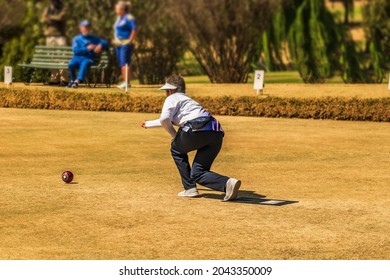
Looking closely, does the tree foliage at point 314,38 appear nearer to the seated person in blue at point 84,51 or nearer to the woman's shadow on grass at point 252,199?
the seated person in blue at point 84,51

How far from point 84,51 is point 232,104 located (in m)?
4.12

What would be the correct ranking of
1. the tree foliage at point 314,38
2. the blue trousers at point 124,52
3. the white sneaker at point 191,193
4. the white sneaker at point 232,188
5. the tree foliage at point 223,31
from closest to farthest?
the white sneaker at point 232,188 → the white sneaker at point 191,193 → the blue trousers at point 124,52 → the tree foliage at point 223,31 → the tree foliage at point 314,38

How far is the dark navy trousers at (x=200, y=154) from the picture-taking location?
13.1m

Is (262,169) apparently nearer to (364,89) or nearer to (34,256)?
(34,256)

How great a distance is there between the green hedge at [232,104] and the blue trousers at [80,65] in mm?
1927

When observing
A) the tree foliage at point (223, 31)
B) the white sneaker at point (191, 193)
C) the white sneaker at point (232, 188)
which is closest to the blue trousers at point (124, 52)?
the tree foliage at point (223, 31)

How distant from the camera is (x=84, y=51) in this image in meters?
25.4

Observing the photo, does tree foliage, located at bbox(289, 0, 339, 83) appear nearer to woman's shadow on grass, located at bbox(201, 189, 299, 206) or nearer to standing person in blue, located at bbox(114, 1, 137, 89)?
standing person in blue, located at bbox(114, 1, 137, 89)

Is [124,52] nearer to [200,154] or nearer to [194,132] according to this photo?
[200,154]

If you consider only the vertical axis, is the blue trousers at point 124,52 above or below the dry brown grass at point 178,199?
above

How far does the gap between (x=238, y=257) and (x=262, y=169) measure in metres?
5.57

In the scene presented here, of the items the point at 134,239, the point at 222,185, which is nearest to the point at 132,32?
the point at 222,185

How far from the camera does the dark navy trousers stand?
13062 millimetres

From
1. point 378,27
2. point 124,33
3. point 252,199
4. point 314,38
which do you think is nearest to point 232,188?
point 252,199
